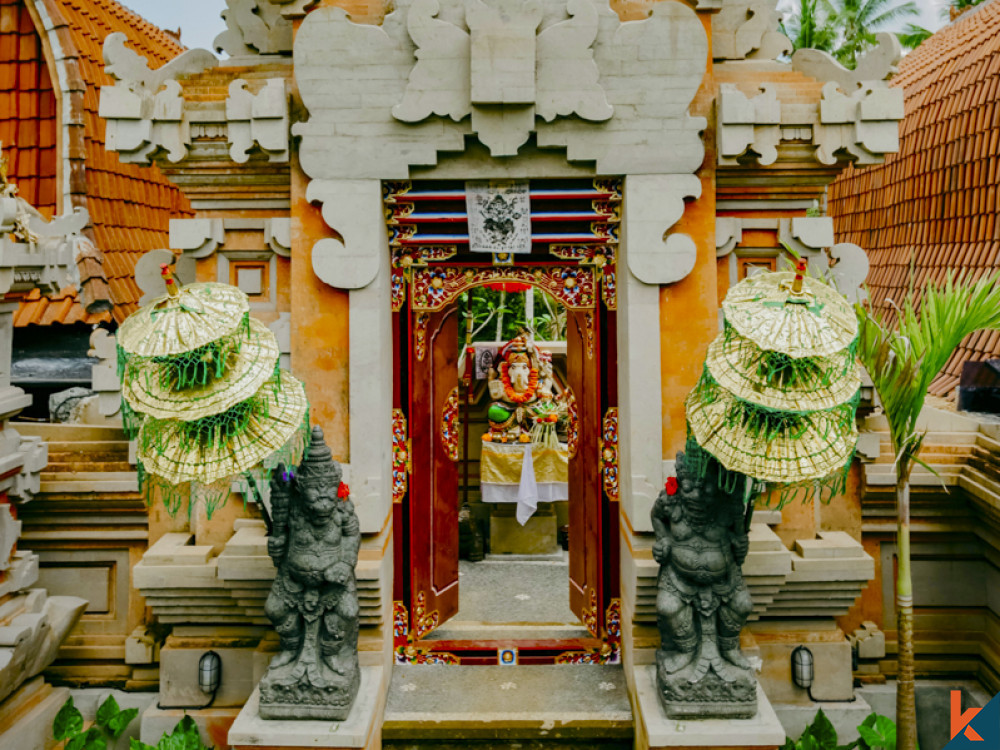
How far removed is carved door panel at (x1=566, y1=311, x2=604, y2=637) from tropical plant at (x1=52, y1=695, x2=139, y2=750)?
11.7ft

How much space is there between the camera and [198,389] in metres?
4.53

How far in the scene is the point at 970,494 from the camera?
6.85 metres

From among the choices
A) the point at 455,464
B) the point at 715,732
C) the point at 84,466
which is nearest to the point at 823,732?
the point at 715,732

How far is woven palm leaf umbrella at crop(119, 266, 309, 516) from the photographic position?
4.45 meters

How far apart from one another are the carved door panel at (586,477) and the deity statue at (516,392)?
2.32 m

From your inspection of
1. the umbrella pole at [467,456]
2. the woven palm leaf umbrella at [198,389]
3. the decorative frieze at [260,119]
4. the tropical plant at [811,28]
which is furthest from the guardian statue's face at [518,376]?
the tropical plant at [811,28]

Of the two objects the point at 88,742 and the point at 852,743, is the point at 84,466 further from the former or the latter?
the point at 852,743

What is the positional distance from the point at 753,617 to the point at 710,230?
2.78 metres

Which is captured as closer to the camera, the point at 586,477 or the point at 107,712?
the point at 107,712

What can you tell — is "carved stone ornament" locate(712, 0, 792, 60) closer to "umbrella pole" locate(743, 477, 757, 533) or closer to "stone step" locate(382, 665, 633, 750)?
"umbrella pole" locate(743, 477, 757, 533)

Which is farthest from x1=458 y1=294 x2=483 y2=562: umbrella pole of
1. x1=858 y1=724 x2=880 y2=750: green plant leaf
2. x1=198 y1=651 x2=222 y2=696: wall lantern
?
x1=858 y1=724 x2=880 y2=750: green plant leaf

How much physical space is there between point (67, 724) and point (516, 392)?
202 inches

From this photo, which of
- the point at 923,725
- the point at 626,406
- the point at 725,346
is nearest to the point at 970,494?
the point at 923,725

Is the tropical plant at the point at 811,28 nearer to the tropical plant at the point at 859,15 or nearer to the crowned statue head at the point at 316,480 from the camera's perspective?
the tropical plant at the point at 859,15
